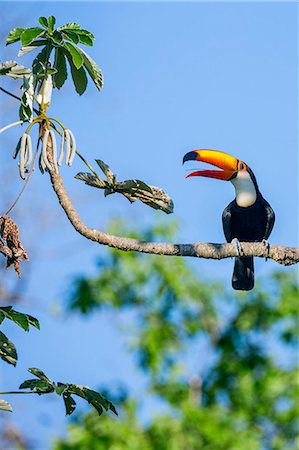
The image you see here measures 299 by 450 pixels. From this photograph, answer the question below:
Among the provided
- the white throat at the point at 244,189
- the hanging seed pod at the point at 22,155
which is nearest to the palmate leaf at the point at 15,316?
the hanging seed pod at the point at 22,155

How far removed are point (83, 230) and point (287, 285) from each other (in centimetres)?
624

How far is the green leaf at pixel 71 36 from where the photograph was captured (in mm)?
3217

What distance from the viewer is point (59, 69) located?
3471 millimetres

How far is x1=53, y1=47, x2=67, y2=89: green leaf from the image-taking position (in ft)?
11.3

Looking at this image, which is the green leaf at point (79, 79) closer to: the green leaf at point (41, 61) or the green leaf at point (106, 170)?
the green leaf at point (41, 61)

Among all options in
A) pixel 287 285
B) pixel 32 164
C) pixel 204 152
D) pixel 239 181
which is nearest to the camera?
pixel 32 164

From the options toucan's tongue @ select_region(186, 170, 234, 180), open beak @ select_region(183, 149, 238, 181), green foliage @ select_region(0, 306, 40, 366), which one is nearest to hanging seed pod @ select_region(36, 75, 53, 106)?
green foliage @ select_region(0, 306, 40, 366)

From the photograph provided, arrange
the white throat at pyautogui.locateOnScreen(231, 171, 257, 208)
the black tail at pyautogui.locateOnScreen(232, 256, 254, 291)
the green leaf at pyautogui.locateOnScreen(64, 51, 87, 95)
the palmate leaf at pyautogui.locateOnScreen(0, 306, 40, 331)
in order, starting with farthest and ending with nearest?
the white throat at pyautogui.locateOnScreen(231, 171, 257, 208), the black tail at pyautogui.locateOnScreen(232, 256, 254, 291), the green leaf at pyautogui.locateOnScreen(64, 51, 87, 95), the palmate leaf at pyautogui.locateOnScreen(0, 306, 40, 331)

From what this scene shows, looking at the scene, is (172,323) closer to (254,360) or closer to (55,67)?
(254,360)

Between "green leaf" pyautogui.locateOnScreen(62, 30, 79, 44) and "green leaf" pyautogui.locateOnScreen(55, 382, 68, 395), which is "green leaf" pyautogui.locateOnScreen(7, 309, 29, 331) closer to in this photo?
"green leaf" pyautogui.locateOnScreen(55, 382, 68, 395)

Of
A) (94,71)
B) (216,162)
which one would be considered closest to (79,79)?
(94,71)

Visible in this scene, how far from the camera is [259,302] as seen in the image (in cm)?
956

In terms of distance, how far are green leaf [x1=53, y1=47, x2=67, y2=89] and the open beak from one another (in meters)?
1.56

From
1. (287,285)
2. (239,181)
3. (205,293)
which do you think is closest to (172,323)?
(205,293)
